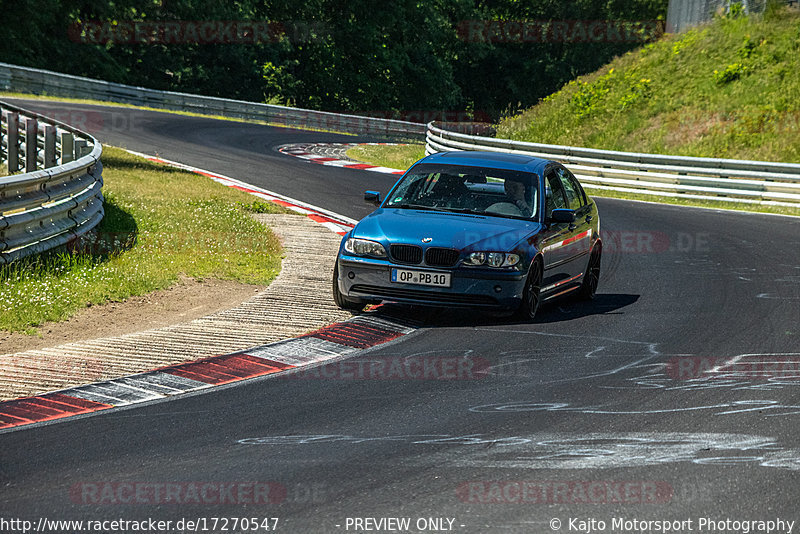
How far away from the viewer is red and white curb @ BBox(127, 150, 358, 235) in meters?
16.5

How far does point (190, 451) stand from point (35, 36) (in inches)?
1762

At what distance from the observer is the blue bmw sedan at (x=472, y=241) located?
9938mm

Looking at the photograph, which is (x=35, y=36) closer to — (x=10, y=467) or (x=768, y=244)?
(x=768, y=244)

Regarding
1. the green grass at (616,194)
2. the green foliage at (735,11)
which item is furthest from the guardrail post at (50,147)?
the green foliage at (735,11)

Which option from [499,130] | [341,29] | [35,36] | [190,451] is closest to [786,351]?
[190,451]

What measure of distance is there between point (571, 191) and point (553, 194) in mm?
725

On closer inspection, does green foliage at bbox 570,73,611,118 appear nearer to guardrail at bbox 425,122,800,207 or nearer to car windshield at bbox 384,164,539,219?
A: guardrail at bbox 425,122,800,207

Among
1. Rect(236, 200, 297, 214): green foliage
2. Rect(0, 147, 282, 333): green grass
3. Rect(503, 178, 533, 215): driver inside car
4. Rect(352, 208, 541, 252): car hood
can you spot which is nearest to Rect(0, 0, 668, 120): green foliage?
Rect(0, 147, 282, 333): green grass

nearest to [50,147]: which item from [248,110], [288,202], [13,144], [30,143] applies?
[30,143]

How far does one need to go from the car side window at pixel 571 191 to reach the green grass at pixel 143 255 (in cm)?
345

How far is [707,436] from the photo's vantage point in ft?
21.1

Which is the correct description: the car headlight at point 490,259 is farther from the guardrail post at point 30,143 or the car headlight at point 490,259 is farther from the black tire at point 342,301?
the guardrail post at point 30,143

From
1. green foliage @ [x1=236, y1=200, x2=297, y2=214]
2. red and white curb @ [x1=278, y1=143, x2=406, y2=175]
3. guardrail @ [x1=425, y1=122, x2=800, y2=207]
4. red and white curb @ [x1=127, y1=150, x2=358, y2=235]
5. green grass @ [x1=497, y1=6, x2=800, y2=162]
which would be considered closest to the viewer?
red and white curb @ [x1=127, y1=150, x2=358, y2=235]

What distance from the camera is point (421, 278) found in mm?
9953
